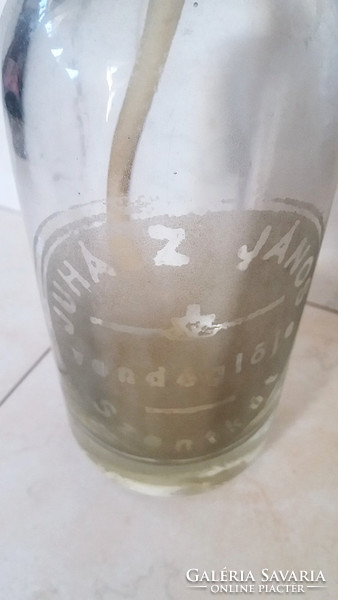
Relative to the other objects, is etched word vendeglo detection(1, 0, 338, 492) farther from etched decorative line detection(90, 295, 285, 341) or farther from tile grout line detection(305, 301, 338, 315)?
tile grout line detection(305, 301, 338, 315)

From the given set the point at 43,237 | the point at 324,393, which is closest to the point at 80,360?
the point at 43,237

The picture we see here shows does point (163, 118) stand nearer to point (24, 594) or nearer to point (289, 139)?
point (289, 139)

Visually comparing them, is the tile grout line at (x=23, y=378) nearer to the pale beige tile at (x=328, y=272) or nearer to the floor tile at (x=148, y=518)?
the floor tile at (x=148, y=518)

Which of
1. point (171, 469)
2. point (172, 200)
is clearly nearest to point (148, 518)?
point (171, 469)

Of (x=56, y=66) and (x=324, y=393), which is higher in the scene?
(x=56, y=66)

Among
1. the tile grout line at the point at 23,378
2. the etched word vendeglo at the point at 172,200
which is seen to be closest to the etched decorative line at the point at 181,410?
the etched word vendeglo at the point at 172,200

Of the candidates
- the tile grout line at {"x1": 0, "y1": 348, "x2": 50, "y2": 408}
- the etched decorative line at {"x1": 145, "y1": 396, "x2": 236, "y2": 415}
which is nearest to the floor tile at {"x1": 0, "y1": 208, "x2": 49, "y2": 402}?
the tile grout line at {"x1": 0, "y1": 348, "x2": 50, "y2": 408}
